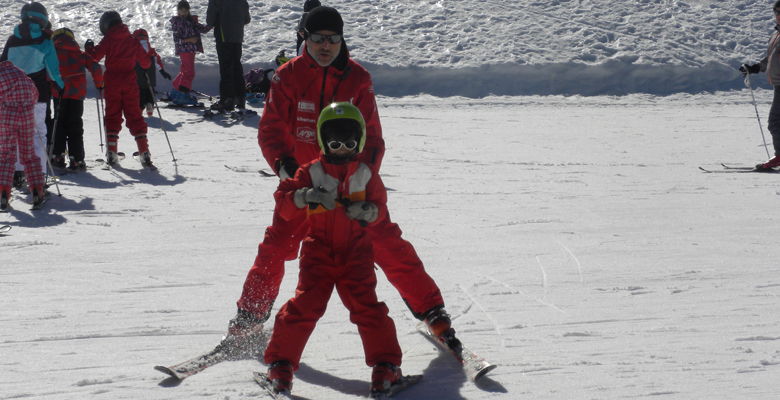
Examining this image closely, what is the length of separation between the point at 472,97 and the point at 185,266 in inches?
411

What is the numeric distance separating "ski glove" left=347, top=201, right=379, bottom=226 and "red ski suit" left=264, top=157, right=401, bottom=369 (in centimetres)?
6

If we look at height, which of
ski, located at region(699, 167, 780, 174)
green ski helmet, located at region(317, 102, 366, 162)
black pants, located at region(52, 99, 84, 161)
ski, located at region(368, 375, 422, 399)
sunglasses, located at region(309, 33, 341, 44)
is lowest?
ski, located at region(699, 167, 780, 174)

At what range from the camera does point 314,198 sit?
3498 millimetres

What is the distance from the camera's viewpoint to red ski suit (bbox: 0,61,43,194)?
701cm

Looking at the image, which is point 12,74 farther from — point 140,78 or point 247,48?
point 247,48

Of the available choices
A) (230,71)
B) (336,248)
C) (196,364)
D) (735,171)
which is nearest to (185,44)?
(230,71)

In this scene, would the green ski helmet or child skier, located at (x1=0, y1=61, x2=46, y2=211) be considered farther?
child skier, located at (x1=0, y1=61, x2=46, y2=211)

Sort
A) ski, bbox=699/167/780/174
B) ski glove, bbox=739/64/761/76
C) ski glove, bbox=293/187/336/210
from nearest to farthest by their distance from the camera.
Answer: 1. ski glove, bbox=293/187/336/210
2. ski, bbox=699/167/780/174
3. ski glove, bbox=739/64/761/76

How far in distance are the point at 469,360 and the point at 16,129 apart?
468 centimetres

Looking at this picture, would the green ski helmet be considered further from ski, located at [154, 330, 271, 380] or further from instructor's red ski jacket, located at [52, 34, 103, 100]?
instructor's red ski jacket, located at [52, 34, 103, 100]

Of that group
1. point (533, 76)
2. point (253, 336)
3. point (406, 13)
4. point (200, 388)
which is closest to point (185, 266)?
point (253, 336)

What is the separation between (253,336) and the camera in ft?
13.5

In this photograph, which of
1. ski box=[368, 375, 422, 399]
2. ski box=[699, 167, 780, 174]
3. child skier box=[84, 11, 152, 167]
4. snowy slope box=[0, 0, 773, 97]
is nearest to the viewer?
ski box=[368, 375, 422, 399]

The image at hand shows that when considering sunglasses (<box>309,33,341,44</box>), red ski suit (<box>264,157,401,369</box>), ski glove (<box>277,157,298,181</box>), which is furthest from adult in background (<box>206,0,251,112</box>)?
red ski suit (<box>264,157,401,369</box>)
